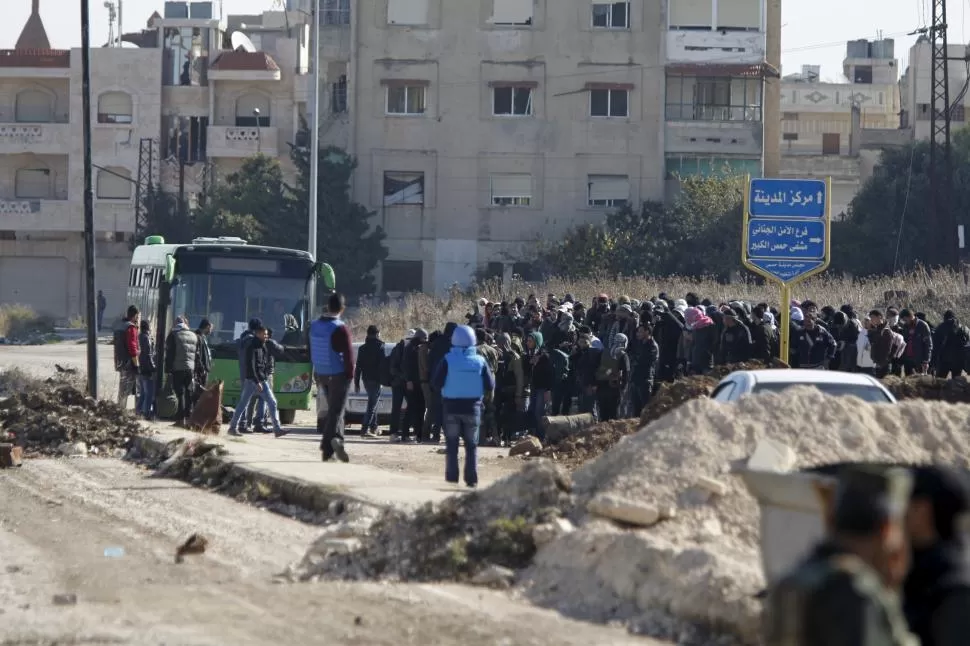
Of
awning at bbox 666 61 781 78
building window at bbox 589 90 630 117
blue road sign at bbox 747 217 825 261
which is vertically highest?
awning at bbox 666 61 781 78

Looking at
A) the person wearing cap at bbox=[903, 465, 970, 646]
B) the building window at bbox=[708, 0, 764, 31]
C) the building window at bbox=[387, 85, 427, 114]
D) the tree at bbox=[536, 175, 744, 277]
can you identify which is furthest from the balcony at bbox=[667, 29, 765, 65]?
the person wearing cap at bbox=[903, 465, 970, 646]

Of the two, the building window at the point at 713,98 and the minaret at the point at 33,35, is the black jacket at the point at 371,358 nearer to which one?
the building window at the point at 713,98

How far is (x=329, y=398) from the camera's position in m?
16.2

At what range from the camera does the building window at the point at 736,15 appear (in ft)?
191

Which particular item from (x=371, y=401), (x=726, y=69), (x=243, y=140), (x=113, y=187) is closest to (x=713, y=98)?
(x=726, y=69)

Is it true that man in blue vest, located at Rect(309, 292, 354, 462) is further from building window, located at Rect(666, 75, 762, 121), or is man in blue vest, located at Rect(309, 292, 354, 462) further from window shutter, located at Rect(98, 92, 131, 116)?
window shutter, located at Rect(98, 92, 131, 116)

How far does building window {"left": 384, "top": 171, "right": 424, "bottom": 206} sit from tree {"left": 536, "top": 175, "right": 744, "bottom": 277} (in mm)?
5692

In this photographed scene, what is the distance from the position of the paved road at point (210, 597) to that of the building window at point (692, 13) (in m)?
47.1

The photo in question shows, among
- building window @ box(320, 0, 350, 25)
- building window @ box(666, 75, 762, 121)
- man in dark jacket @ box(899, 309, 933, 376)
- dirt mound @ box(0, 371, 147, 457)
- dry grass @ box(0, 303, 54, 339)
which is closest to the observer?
dirt mound @ box(0, 371, 147, 457)

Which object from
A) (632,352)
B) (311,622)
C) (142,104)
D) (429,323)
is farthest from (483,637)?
(142,104)

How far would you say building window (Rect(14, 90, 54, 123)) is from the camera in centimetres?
7019

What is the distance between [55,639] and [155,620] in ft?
2.15

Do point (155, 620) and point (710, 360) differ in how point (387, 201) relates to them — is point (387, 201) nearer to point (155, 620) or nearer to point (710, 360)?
point (710, 360)

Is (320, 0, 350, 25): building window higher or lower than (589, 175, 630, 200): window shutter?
higher
